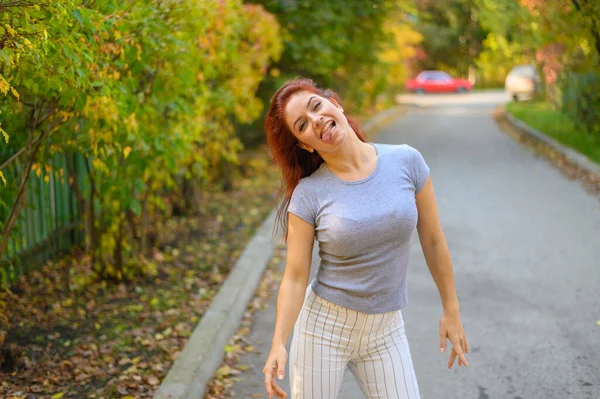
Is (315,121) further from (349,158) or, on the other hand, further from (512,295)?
(512,295)

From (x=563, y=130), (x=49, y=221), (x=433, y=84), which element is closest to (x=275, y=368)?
(x=49, y=221)

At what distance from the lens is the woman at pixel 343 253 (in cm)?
287

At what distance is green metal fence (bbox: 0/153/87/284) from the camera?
6875 mm

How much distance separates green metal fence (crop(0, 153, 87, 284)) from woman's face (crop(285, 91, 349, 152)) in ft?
13.7

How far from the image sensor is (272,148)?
3096 mm

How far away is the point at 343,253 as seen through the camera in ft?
9.46

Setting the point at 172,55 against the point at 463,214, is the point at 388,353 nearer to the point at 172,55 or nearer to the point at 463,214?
the point at 172,55

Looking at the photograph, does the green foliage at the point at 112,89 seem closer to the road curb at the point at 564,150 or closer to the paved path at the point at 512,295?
the paved path at the point at 512,295

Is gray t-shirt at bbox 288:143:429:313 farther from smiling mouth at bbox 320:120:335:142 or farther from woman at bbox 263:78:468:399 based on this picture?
smiling mouth at bbox 320:120:335:142

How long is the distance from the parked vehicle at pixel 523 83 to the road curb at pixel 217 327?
26705 millimetres

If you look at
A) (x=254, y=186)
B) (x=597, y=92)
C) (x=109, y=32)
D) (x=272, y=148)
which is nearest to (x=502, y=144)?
(x=597, y=92)

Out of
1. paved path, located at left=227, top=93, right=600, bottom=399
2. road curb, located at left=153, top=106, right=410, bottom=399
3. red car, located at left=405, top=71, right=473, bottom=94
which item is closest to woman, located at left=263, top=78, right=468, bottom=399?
road curb, located at left=153, top=106, right=410, bottom=399

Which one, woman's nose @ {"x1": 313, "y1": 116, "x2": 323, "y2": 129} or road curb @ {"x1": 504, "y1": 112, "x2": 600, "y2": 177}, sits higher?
woman's nose @ {"x1": 313, "y1": 116, "x2": 323, "y2": 129}

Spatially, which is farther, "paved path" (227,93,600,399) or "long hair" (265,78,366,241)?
"paved path" (227,93,600,399)
